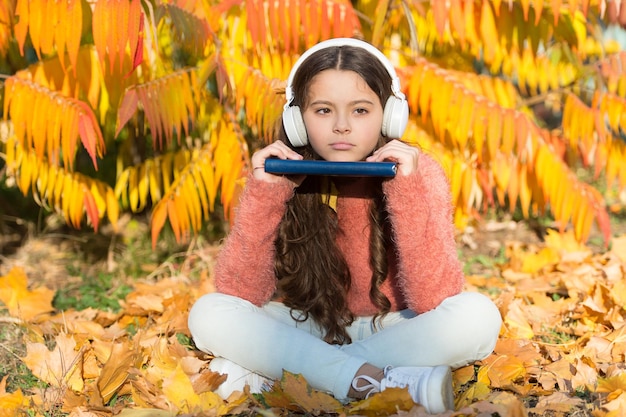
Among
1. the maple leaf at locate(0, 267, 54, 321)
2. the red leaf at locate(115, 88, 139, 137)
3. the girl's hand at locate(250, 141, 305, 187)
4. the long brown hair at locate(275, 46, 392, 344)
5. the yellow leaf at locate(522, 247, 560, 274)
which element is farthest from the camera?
the yellow leaf at locate(522, 247, 560, 274)

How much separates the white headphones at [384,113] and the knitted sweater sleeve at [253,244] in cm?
16

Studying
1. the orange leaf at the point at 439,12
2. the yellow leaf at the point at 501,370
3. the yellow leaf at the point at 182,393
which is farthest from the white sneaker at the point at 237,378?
the orange leaf at the point at 439,12

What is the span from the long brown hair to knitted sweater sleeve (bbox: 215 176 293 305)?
3.2 inches

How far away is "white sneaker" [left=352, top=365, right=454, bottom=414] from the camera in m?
1.97

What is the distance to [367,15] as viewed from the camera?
3.54 m

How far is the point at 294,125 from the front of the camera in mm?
2295

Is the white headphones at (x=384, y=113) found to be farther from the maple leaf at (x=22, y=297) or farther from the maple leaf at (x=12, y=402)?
the maple leaf at (x=22, y=297)

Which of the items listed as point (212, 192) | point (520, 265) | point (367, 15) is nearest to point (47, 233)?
point (212, 192)

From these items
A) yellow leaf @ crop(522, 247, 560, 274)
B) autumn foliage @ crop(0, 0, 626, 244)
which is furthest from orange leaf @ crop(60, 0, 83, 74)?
yellow leaf @ crop(522, 247, 560, 274)

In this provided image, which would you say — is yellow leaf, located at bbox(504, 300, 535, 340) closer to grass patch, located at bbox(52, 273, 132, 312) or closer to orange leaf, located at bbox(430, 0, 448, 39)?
orange leaf, located at bbox(430, 0, 448, 39)

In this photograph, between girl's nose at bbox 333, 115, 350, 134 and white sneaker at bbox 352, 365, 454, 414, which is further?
girl's nose at bbox 333, 115, 350, 134

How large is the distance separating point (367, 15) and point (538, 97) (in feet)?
3.17

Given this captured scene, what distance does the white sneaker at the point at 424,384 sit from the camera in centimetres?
197

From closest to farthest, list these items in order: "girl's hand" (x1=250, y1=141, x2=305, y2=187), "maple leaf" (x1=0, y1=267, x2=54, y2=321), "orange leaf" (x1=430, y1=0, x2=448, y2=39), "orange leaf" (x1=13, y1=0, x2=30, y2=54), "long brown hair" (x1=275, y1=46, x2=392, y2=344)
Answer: "girl's hand" (x1=250, y1=141, x2=305, y2=187) → "long brown hair" (x1=275, y1=46, x2=392, y2=344) → "orange leaf" (x1=13, y1=0, x2=30, y2=54) → "orange leaf" (x1=430, y1=0, x2=448, y2=39) → "maple leaf" (x1=0, y1=267, x2=54, y2=321)
